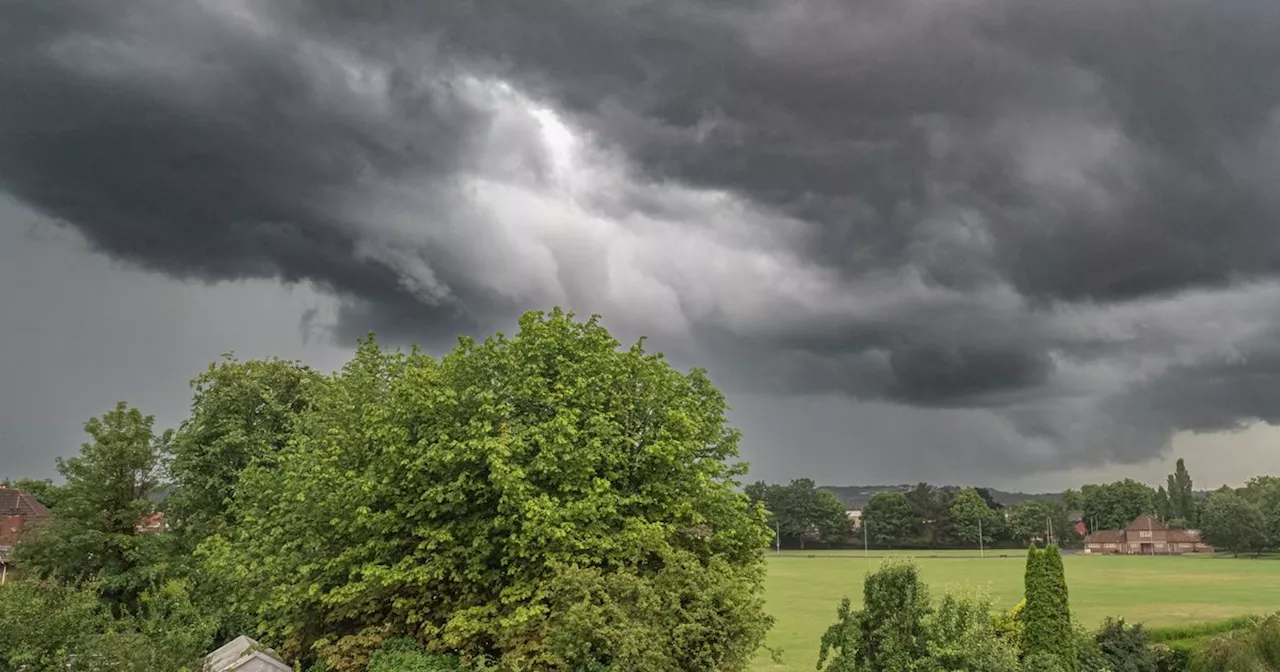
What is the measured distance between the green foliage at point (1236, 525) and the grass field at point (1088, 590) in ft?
40.6

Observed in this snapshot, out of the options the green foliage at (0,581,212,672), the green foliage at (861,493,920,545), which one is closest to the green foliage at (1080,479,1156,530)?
the green foliage at (861,493,920,545)

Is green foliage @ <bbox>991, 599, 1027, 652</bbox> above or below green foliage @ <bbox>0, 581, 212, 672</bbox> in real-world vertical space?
below

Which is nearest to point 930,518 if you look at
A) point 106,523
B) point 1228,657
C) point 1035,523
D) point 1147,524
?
point 1035,523

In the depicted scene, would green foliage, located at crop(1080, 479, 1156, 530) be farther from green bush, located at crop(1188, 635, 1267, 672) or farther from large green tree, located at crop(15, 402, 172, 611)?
large green tree, located at crop(15, 402, 172, 611)

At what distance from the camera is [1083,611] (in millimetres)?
54219

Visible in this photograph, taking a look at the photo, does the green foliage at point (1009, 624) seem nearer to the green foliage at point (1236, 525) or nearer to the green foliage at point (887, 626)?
the green foliage at point (887, 626)

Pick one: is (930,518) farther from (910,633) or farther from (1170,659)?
(910,633)

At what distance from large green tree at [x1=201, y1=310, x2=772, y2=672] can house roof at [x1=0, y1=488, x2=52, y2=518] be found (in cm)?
5620

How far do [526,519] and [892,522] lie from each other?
144 metres

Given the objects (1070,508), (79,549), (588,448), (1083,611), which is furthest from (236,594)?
(1070,508)

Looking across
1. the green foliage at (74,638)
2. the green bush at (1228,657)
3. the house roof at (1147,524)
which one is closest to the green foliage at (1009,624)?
the green bush at (1228,657)

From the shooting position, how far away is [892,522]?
509ft

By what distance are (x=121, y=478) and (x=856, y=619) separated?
3593 cm

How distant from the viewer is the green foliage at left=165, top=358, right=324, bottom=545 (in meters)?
39.9
